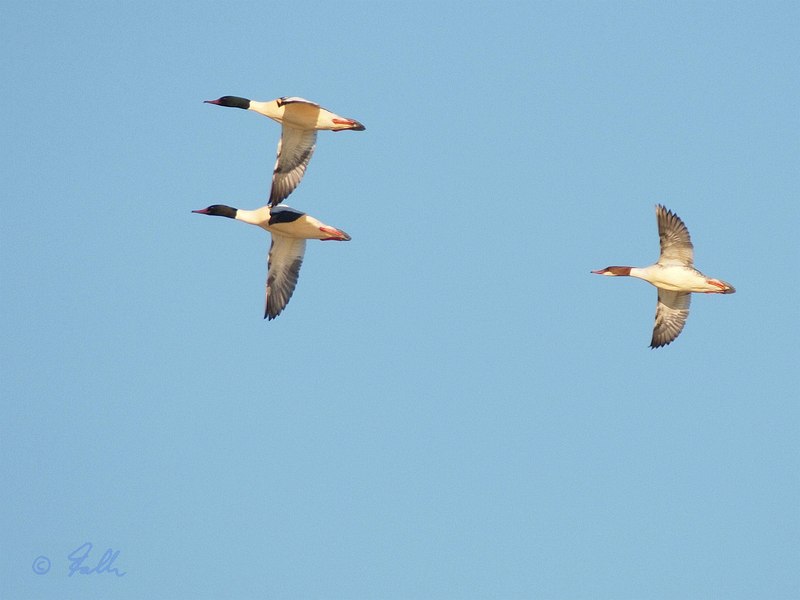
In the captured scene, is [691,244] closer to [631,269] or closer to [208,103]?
[631,269]

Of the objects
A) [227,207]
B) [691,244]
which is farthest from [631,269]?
[227,207]

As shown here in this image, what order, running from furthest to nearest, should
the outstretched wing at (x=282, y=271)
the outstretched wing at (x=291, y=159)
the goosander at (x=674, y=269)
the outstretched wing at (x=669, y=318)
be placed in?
the outstretched wing at (x=282, y=271), the outstretched wing at (x=291, y=159), the outstretched wing at (x=669, y=318), the goosander at (x=674, y=269)

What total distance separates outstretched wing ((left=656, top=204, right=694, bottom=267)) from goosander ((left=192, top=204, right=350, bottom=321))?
5.80 m

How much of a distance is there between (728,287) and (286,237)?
8.43 m

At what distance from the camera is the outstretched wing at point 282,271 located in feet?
108

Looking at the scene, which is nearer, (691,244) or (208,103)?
(691,244)

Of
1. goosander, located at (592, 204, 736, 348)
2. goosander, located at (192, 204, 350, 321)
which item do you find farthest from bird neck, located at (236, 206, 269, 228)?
goosander, located at (592, 204, 736, 348)

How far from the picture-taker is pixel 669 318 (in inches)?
1258

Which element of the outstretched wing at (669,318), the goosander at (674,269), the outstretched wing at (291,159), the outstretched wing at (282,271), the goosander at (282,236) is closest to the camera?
the goosander at (674,269)

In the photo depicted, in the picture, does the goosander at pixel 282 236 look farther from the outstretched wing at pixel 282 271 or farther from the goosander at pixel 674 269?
the goosander at pixel 674 269

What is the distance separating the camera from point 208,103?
1296 inches

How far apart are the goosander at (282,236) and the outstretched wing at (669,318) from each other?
6.09 metres

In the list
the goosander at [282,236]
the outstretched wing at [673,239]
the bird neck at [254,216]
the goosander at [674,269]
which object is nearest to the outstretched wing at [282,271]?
the goosander at [282,236]

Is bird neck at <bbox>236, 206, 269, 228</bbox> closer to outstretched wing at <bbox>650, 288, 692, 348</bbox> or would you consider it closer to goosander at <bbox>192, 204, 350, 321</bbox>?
goosander at <bbox>192, 204, 350, 321</bbox>
